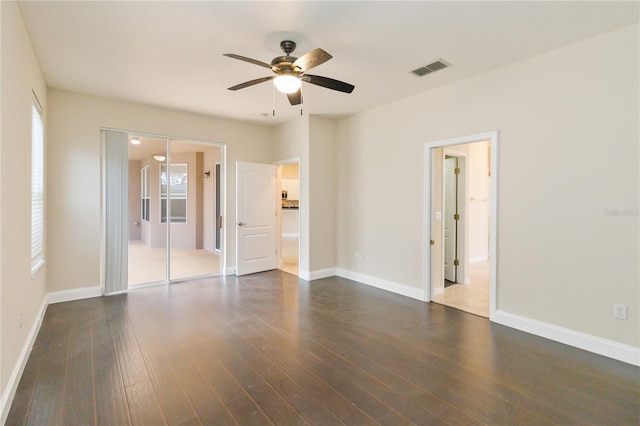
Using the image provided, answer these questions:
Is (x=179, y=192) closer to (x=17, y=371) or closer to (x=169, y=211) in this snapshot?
(x=169, y=211)

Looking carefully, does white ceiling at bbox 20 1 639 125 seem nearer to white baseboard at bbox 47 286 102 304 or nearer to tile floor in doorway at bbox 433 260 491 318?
white baseboard at bbox 47 286 102 304

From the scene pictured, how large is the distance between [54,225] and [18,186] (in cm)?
209

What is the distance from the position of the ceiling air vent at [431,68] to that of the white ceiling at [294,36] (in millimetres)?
85

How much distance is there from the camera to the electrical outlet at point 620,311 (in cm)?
274

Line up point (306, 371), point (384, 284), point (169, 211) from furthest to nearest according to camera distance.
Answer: point (169, 211), point (384, 284), point (306, 371)

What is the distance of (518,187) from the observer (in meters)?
3.41

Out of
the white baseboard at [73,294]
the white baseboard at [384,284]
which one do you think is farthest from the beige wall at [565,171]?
the white baseboard at [73,294]

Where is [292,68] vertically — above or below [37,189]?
above

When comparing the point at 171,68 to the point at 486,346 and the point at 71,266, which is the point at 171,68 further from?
the point at 486,346

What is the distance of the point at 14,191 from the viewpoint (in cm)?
238

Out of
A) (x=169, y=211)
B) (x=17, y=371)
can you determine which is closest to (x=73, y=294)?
(x=169, y=211)

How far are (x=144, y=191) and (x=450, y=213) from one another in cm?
820

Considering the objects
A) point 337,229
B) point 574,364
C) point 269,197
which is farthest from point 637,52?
point 269,197

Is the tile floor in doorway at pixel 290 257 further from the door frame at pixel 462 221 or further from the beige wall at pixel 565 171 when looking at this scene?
the beige wall at pixel 565 171
